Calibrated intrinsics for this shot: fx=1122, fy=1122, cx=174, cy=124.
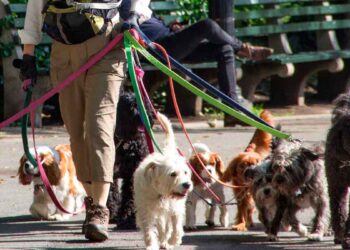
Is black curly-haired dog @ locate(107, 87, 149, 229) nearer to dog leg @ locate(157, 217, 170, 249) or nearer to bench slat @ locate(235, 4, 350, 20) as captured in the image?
dog leg @ locate(157, 217, 170, 249)

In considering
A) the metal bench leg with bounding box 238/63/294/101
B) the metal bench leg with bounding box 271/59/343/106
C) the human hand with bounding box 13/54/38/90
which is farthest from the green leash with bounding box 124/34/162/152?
the metal bench leg with bounding box 271/59/343/106

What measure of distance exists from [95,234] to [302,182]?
1.54 m

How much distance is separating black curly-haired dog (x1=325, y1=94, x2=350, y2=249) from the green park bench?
722 centimetres

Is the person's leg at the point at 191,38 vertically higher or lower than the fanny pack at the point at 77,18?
lower

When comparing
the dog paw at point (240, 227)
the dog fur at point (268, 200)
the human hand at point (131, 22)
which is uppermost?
the human hand at point (131, 22)

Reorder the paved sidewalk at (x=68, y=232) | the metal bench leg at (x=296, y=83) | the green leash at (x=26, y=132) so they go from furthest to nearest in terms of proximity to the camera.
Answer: the metal bench leg at (x=296, y=83), the green leash at (x=26, y=132), the paved sidewalk at (x=68, y=232)

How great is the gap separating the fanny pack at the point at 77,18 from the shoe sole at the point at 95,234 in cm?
131

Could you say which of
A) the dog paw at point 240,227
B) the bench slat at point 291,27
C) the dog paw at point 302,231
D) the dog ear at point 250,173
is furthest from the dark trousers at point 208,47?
the dog paw at point 302,231

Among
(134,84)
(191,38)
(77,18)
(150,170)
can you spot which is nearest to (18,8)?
(191,38)

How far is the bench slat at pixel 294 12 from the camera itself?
53.2ft

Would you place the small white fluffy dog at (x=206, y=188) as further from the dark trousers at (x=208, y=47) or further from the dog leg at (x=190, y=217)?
the dark trousers at (x=208, y=47)

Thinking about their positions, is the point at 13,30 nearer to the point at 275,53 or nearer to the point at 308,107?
the point at 275,53

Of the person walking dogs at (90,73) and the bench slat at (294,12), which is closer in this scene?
the person walking dogs at (90,73)

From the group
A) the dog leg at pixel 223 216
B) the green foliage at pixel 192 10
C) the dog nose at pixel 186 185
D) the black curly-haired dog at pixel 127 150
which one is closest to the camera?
A: the dog nose at pixel 186 185
